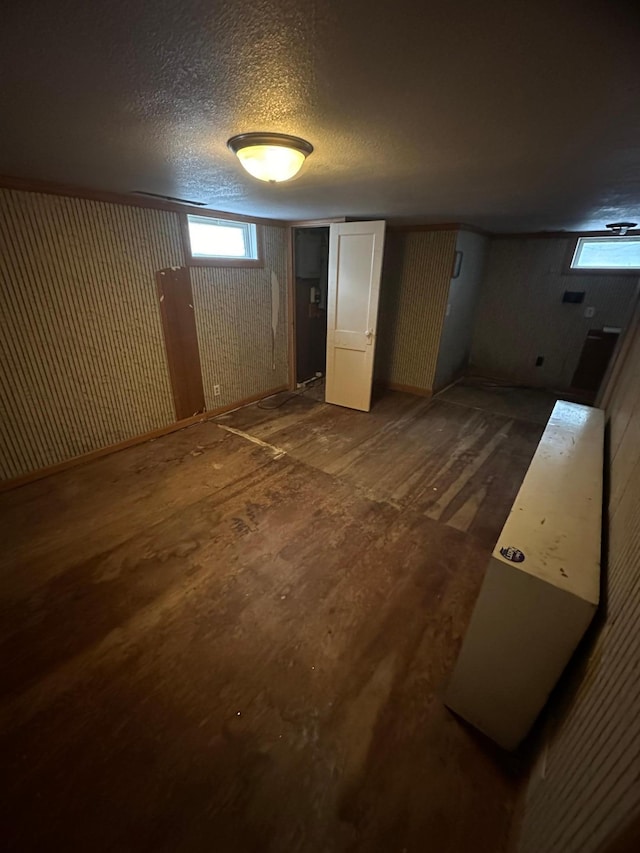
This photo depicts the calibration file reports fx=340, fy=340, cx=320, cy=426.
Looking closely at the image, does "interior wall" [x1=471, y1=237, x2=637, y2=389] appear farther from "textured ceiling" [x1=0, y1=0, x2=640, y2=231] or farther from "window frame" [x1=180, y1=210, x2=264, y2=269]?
"window frame" [x1=180, y1=210, x2=264, y2=269]

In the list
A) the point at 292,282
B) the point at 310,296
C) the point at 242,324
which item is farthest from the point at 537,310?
the point at 242,324

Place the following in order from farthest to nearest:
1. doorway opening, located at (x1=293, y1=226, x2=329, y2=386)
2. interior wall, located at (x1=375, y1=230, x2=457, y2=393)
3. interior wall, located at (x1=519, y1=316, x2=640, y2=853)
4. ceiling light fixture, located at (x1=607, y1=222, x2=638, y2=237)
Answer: doorway opening, located at (x1=293, y1=226, x2=329, y2=386)
interior wall, located at (x1=375, y1=230, x2=457, y2=393)
ceiling light fixture, located at (x1=607, y1=222, x2=638, y2=237)
interior wall, located at (x1=519, y1=316, x2=640, y2=853)


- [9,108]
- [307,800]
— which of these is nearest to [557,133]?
[9,108]

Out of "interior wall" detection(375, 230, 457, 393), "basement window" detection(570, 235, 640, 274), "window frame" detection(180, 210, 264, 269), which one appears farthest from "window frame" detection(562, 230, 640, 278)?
"window frame" detection(180, 210, 264, 269)

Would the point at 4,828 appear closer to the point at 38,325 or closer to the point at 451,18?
the point at 451,18

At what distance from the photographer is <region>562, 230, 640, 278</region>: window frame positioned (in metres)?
4.18

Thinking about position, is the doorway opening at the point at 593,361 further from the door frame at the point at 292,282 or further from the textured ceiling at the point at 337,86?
the door frame at the point at 292,282

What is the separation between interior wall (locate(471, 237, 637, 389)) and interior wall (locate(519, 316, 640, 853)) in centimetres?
448

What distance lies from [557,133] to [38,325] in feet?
10.4

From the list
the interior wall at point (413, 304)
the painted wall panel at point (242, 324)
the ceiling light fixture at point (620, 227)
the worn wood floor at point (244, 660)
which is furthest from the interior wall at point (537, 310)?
the painted wall panel at point (242, 324)

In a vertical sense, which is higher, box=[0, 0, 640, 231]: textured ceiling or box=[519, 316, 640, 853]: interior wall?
box=[0, 0, 640, 231]: textured ceiling

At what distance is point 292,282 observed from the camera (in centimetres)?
421

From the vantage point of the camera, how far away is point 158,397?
3330 mm

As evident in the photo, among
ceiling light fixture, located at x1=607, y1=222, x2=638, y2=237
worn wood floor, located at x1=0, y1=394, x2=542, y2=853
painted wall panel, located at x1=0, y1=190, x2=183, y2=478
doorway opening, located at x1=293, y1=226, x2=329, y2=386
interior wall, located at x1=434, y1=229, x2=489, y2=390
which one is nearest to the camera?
worn wood floor, located at x1=0, y1=394, x2=542, y2=853
